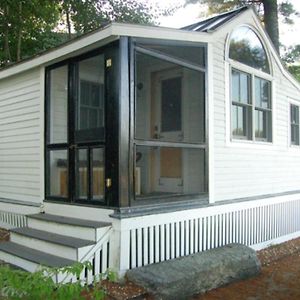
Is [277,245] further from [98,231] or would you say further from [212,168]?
[98,231]

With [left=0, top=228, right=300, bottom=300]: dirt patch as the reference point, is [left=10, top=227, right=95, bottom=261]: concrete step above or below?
above

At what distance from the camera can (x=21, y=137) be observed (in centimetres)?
691

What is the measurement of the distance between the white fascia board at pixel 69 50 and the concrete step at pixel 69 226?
2.29 metres

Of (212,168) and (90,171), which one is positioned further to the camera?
(212,168)

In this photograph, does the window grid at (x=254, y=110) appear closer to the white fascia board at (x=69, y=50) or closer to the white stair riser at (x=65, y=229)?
the white fascia board at (x=69, y=50)

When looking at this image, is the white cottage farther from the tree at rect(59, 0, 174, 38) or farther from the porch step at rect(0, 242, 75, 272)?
the tree at rect(59, 0, 174, 38)

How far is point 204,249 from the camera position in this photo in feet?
19.0

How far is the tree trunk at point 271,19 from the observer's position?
13891 mm

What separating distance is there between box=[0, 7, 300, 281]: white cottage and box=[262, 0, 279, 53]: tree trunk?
20.2 ft

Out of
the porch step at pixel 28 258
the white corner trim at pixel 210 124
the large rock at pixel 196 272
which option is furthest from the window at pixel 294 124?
the porch step at pixel 28 258

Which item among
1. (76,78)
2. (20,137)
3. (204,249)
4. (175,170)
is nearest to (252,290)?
(204,249)

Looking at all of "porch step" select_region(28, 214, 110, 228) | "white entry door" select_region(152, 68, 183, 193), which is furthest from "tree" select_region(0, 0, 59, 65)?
"porch step" select_region(28, 214, 110, 228)

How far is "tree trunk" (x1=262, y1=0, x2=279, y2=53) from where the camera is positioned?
1389cm

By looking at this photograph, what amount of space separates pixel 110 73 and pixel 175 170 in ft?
8.19
